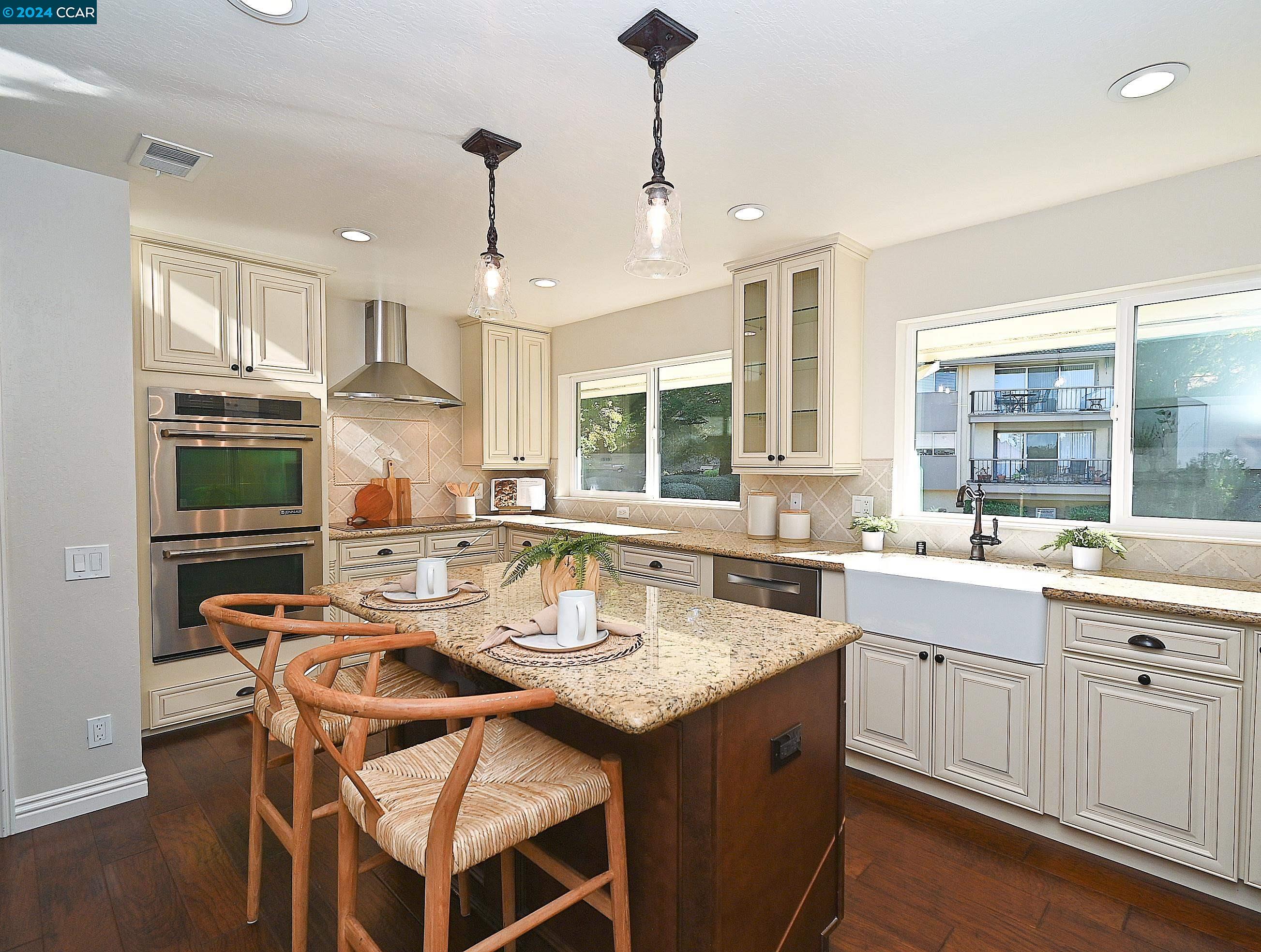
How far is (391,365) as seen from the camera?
4578mm

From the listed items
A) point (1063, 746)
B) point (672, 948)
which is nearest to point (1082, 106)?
point (1063, 746)

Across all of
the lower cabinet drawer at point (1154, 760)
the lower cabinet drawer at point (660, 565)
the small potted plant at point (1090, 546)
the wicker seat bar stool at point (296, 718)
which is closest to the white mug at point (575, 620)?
the wicker seat bar stool at point (296, 718)

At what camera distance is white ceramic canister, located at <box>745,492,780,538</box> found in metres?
3.78

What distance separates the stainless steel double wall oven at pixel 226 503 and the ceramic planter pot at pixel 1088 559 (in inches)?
146

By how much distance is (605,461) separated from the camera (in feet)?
16.9

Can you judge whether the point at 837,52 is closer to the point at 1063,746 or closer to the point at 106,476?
the point at 1063,746

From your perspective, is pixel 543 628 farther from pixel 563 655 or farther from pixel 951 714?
pixel 951 714

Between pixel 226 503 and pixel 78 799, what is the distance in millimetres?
1401

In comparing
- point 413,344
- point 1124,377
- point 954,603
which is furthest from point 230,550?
point 1124,377

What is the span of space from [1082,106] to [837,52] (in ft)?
2.90

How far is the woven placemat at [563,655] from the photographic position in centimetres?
145

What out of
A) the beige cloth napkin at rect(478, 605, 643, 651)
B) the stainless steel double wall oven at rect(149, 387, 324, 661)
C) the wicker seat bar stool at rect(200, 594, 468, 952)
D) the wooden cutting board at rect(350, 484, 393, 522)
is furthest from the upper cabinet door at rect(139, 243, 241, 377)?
the beige cloth napkin at rect(478, 605, 643, 651)

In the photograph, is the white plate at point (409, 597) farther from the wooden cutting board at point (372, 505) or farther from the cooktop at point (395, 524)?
the wooden cutting board at point (372, 505)

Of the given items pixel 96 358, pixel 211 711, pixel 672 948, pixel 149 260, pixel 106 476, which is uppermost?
pixel 149 260
